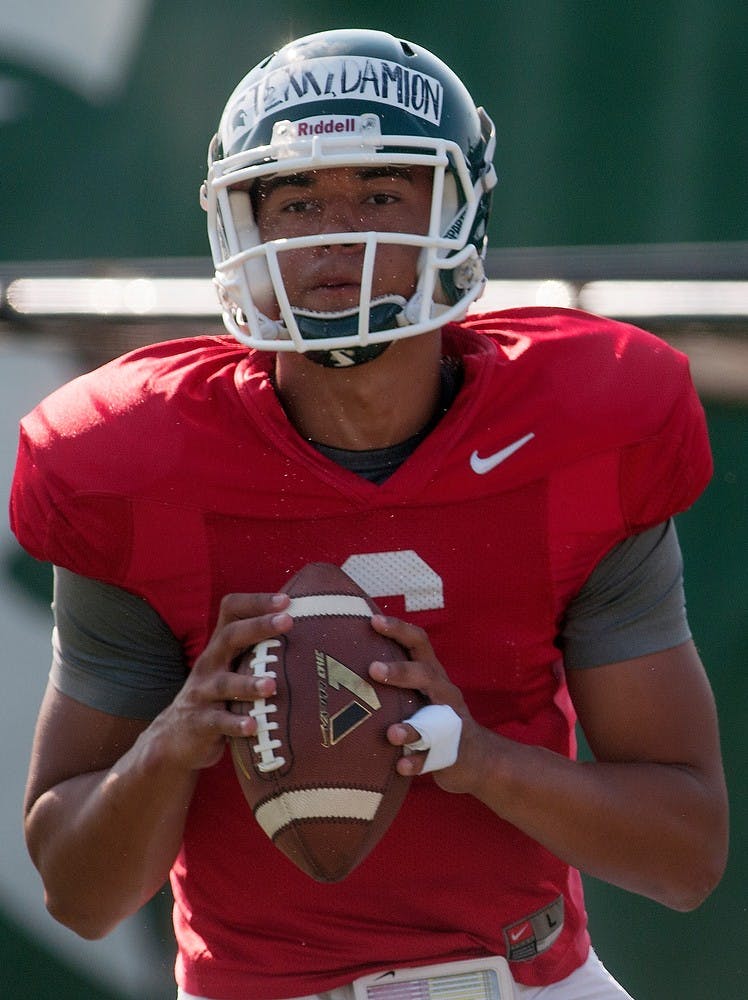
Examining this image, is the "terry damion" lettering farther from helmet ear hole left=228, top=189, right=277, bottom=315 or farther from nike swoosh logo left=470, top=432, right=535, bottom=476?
nike swoosh logo left=470, top=432, right=535, bottom=476

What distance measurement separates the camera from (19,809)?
2.78 m

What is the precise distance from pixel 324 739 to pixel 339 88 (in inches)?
32.2

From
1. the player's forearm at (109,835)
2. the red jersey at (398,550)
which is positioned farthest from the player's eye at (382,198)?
the player's forearm at (109,835)

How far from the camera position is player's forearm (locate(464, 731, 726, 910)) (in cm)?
171

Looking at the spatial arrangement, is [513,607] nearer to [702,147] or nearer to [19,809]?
[702,147]

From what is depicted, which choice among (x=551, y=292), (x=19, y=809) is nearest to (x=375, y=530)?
(x=551, y=292)

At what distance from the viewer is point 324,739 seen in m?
1.60

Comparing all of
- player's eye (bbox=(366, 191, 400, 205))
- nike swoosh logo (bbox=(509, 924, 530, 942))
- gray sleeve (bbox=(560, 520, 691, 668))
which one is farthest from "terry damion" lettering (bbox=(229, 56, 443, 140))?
nike swoosh logo (bbox=(509, 924, 530, 942))

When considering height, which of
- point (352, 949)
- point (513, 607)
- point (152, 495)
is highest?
A: point (152, 495)

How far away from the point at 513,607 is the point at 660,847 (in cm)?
34

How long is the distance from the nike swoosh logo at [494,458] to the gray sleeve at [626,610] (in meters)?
0.18

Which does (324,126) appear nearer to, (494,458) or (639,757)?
(494,458)

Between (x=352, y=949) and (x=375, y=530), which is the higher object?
(x=375, y=530)

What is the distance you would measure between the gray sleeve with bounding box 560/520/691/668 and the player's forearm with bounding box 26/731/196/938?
20.1 inches
